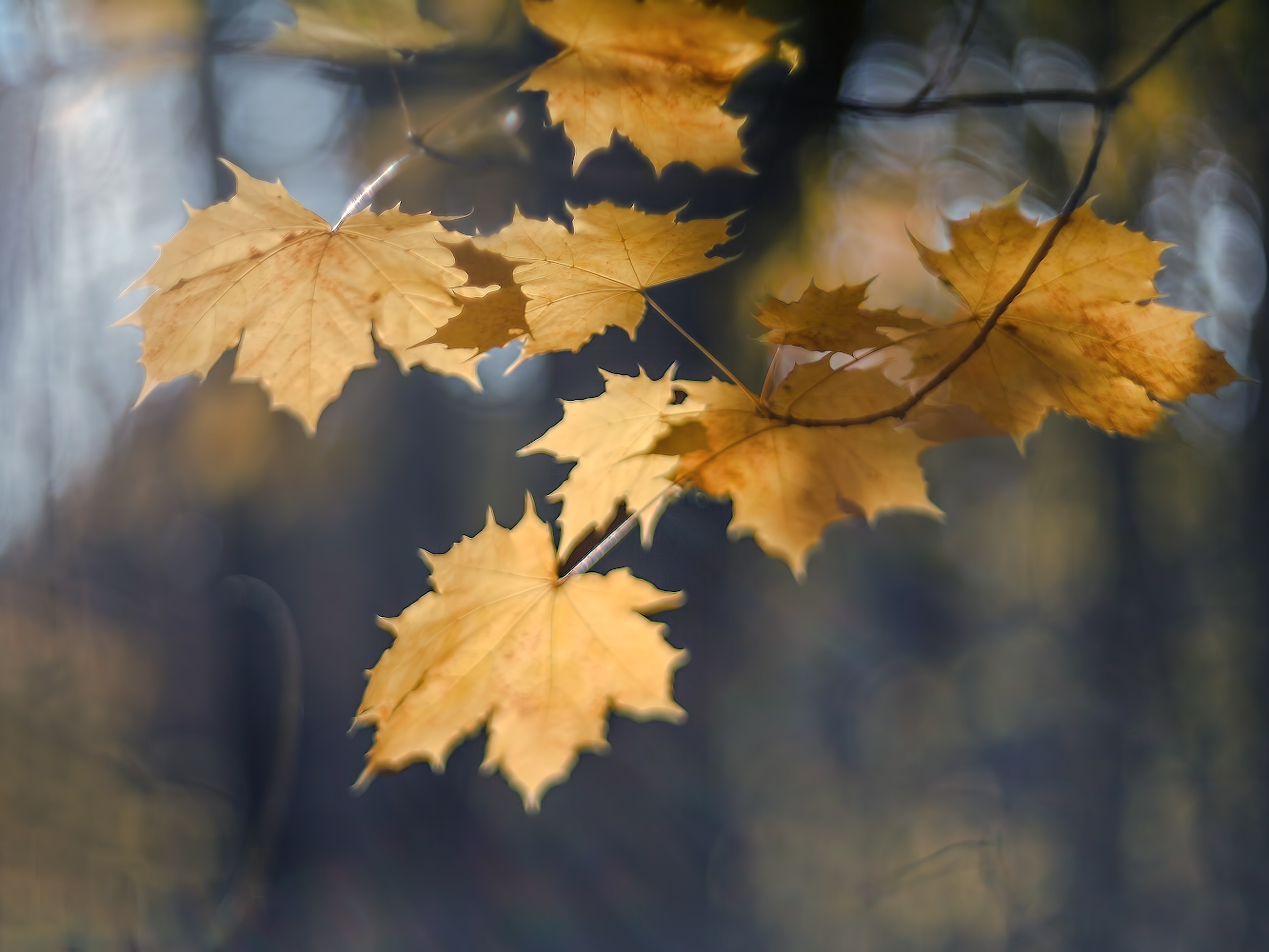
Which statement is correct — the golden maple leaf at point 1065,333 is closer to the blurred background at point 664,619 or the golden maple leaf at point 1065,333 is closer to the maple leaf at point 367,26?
the maple leaf at point 367,26

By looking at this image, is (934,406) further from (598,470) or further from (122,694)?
(122,694)

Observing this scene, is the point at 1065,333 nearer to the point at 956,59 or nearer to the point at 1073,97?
the point at 1073,97

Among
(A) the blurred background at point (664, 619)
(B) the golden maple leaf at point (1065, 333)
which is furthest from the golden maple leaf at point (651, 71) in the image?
(A) the blurred background at point (664, 619)

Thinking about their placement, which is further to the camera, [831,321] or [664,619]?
[664,619]

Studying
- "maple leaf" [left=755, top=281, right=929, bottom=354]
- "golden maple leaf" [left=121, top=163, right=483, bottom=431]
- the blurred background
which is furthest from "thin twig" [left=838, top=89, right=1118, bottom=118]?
the blurred background

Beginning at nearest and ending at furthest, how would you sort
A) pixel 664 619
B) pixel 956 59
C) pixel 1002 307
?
pixel 1002 307 → pixel 956 59 → pixel 664 619

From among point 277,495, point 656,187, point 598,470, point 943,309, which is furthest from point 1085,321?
point 277,495

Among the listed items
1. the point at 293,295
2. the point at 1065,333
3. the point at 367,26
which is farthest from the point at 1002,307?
the point at 367,26
